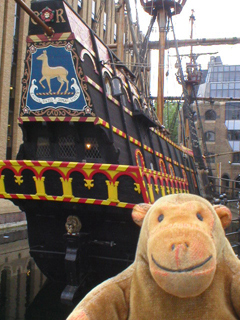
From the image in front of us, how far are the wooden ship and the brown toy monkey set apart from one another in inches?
105

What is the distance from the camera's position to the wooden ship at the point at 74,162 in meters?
5.20

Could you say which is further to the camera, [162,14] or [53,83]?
[162,14]

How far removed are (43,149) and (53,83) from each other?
3.86ft

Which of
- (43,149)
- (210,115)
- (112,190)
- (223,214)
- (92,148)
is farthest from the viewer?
(210,115)

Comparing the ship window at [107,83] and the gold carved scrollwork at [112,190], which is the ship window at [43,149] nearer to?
the ship window at [107,83]

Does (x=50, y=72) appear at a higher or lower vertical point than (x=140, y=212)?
higher

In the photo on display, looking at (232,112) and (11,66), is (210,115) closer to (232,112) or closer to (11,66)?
(232,112)

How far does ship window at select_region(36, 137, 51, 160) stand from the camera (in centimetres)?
612

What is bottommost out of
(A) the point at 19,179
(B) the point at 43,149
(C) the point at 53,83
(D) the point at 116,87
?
(A) the point at 19,179

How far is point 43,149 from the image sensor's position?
243 inches

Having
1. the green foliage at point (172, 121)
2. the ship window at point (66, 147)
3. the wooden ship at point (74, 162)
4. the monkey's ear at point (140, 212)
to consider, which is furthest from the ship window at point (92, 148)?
the green foliage at point (172, 121)

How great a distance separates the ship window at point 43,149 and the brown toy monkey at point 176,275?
413cm

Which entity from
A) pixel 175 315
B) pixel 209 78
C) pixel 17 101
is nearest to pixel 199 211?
pixel 175 315

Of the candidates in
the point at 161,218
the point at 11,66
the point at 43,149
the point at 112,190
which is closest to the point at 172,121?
the point at 11,66
